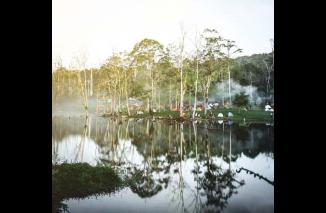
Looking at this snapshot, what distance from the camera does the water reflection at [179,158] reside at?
414 centimetres

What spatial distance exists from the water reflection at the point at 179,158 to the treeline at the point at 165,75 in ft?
1.11

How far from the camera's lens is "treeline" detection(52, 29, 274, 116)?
4496mm

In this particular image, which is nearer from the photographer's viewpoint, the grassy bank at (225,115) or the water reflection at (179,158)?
the water reflection at (179,158)

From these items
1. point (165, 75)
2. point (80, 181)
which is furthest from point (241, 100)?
point (80, 181)

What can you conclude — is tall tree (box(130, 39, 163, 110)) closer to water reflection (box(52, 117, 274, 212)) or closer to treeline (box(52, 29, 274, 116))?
treeline (box(52, 29, 274, 116))

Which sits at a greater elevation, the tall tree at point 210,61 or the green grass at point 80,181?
the tall tree at point 210,61

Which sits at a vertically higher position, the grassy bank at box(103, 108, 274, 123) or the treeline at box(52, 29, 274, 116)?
the treeline at box(52, 29, 274, 116)

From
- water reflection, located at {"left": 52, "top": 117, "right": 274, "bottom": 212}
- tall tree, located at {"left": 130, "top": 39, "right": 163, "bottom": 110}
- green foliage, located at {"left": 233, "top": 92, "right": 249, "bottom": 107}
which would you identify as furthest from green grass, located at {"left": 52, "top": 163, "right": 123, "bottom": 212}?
green foliage, located at {"left": 233, "top": 92, "right": 249, "bottom": 107}

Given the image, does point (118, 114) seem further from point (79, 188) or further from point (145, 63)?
point (79, 188)

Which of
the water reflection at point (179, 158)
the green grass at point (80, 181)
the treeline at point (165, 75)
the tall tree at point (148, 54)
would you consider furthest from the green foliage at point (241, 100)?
the green grass at point (80, 181)

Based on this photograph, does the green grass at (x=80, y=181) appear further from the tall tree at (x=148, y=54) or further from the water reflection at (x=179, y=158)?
the tall tree at (x=148, y=54)

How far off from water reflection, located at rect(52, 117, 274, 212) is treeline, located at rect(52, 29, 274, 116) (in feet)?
1.11

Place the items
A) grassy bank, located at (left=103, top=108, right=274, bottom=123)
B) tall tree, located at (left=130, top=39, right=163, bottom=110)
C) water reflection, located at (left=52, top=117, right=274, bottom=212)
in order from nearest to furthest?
water reflection, located at (left=52, top=117, right=274, bottom=212) < grassy bank, located at (left=103, top=108, right=274, bottom=123) < tall tree, located at (left=130, top=39, right=163, bottom=110)
